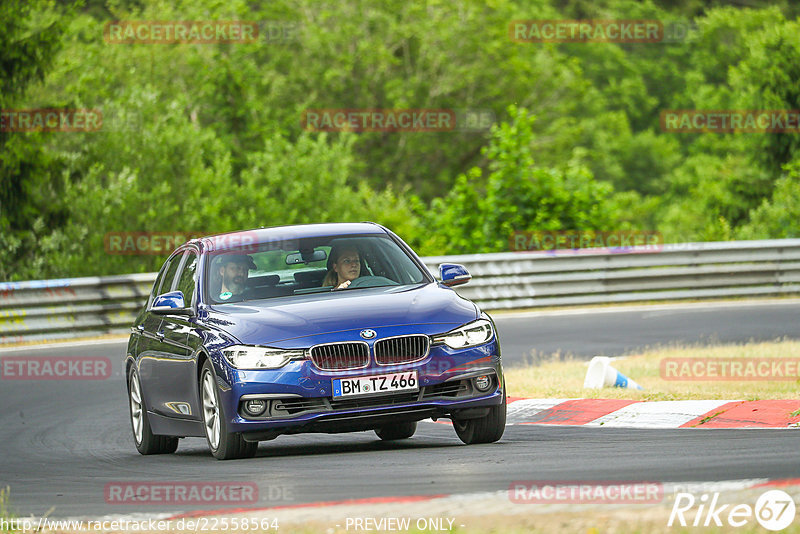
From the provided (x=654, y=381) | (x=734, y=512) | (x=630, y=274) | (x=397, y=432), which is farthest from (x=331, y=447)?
(x=630, y=274)

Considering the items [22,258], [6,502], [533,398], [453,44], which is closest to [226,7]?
[453,44]

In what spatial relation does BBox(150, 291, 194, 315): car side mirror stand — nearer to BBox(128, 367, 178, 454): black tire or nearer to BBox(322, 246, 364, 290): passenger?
BBox(322, 246, 364, 290): passenger

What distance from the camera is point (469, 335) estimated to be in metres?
8.91

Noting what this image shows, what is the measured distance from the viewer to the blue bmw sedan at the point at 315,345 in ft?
28.1

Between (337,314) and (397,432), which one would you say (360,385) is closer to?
(337,314)

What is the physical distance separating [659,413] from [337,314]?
282 cm

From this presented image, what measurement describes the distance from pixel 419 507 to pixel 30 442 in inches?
239

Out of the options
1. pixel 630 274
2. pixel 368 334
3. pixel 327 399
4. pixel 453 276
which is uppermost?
pixel 453 276

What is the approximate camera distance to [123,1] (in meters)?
63.7

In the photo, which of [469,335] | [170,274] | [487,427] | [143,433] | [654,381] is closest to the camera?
[469,335]

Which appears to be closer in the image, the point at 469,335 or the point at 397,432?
the point at 469,335

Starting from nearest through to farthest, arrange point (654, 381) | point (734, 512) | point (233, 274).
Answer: point (734, 512) → point (233, 274) → point (654, 381)

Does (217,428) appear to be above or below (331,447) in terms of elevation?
above

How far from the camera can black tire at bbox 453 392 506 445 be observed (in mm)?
9180
